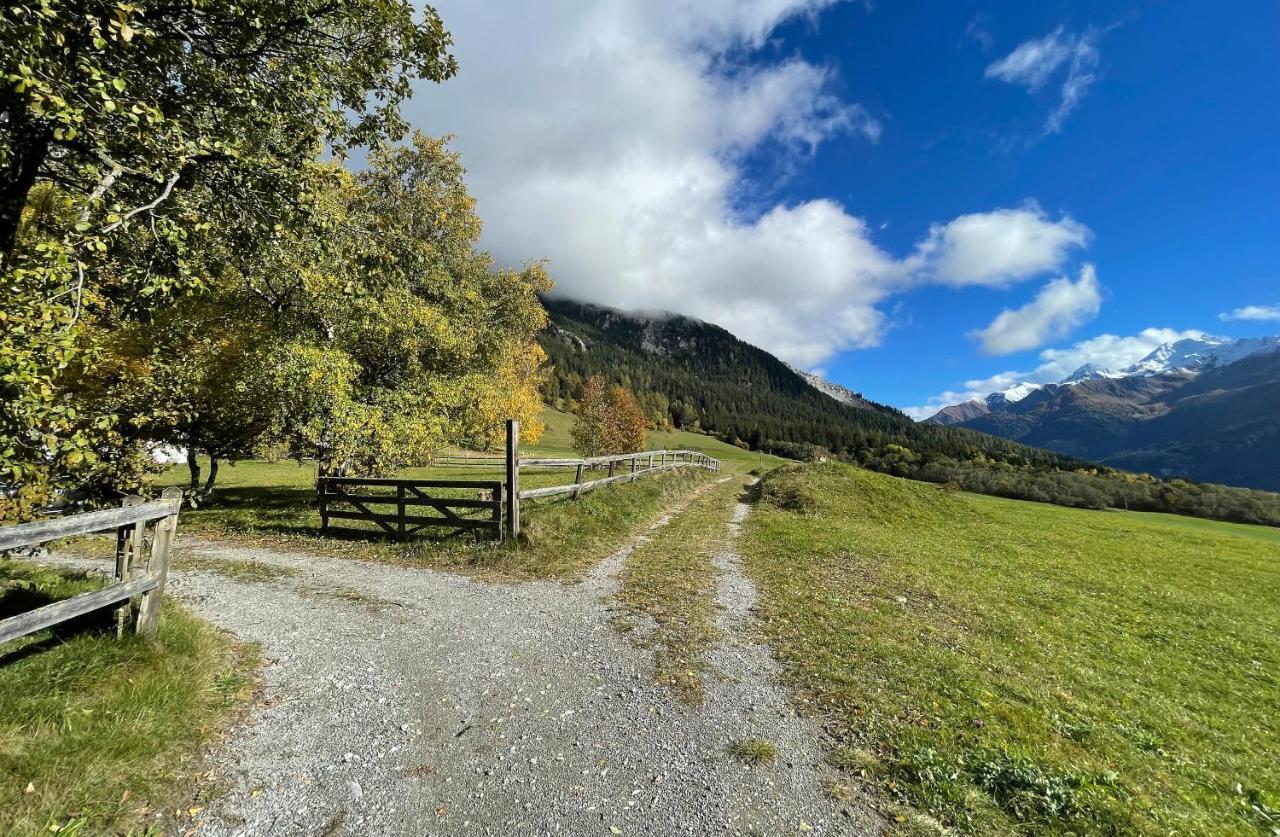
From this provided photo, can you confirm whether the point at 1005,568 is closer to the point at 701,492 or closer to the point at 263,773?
the point at 701,492

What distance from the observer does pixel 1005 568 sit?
17688 millimetres

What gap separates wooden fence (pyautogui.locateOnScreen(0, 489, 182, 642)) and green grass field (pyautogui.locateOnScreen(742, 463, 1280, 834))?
26.8 ft

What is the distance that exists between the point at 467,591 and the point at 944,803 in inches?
350

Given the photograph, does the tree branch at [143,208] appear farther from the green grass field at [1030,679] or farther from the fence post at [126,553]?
the green grass field at [1030,679]

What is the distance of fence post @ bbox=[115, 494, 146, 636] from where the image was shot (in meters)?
5.99

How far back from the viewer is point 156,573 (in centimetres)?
638

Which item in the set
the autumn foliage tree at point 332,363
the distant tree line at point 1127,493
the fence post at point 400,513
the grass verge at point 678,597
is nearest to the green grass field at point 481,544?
the fence post at point 400,513

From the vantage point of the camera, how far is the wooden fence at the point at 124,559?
4.74 metres

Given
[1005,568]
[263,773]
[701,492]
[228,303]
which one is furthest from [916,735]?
[701,492]

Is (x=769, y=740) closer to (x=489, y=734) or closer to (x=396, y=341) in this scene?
(x=489, y=734)

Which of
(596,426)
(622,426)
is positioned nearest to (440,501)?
(596,426)

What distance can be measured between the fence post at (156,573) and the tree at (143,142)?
1194mm

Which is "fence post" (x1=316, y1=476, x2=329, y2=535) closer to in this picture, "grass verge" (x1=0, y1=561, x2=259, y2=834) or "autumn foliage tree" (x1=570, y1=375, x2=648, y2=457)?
"grass verge" (x1=0, y1=561, x2=259, y2=834)

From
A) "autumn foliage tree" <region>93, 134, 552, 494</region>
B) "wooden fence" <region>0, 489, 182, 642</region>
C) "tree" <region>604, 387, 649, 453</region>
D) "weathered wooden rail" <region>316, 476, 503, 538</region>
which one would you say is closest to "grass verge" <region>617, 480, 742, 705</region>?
"weathered wooden rail" <region>316, 476, 503, 538</region>
